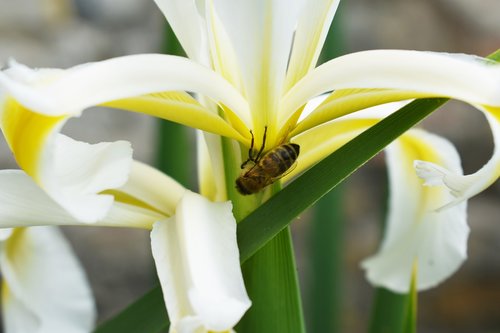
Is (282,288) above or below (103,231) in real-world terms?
above

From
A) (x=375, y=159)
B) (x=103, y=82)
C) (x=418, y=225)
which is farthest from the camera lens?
(x=375, y=159)

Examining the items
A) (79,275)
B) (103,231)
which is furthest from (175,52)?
(103,231)

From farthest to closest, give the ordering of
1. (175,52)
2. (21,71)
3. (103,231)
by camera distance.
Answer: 1. (103,231)
2. (175,52)
3. (21,71)

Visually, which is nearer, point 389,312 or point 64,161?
point 64,161

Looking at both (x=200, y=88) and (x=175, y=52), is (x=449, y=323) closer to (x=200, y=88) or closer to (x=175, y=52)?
(x=175, y=52)

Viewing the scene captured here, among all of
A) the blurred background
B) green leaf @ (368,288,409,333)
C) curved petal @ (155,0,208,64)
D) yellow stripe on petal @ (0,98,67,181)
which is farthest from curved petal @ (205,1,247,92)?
the blurred background

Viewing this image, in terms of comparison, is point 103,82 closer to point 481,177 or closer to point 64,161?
point 64,161

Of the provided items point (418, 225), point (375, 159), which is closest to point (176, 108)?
point (418, 225)
